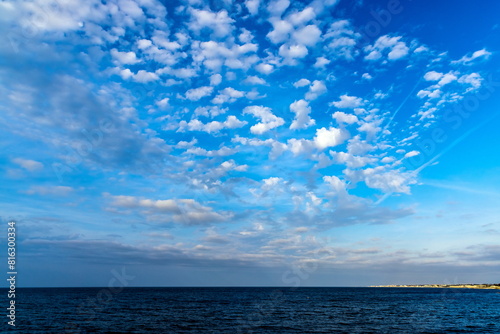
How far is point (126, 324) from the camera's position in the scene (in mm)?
53438

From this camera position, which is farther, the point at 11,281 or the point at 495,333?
the point at 495,333

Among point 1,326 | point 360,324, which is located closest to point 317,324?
point 360,324

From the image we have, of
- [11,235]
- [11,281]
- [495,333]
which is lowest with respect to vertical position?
[495,333]

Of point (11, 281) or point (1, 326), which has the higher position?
point (11, 281)

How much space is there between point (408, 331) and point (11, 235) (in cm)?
5494

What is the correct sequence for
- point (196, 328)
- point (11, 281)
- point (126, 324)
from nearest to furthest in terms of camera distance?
1. point (11, 281)
2. point (196, 328)
3. point (126, 324)

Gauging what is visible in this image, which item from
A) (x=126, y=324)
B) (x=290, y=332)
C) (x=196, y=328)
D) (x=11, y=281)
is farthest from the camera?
(x=126, y=324)

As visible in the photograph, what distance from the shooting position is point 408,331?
47.9 metres

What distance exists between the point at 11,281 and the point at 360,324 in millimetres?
52191

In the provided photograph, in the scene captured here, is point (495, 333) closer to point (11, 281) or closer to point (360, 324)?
point (360, 324)

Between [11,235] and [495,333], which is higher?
[11,235]

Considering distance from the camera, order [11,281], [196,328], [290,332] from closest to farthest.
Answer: [11,281]
[290,332]
[196,328]

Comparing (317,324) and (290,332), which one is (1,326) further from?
(317,324)

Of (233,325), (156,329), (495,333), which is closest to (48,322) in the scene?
(156,329)
